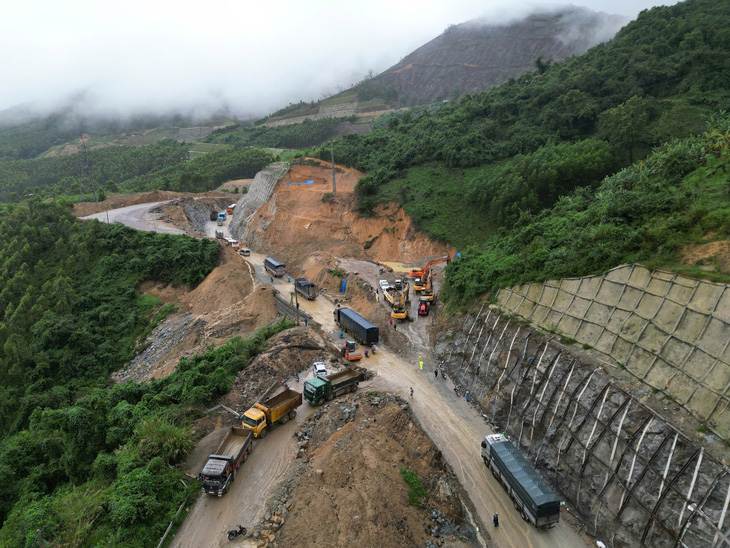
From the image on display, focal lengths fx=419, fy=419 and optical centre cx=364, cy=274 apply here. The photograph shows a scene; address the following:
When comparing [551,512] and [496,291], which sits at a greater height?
[496,291]

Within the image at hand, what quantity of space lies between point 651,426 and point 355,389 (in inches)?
659

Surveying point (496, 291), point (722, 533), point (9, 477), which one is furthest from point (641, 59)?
point (9, 477)

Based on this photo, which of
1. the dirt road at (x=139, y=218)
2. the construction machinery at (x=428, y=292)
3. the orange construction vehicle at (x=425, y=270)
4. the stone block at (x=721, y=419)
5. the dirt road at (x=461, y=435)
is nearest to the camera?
the stone block at (x=721, y=419)

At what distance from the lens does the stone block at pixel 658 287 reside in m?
19.9

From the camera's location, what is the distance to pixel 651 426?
56.9 ft

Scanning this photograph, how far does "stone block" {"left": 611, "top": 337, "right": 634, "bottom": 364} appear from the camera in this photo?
66.4 feet

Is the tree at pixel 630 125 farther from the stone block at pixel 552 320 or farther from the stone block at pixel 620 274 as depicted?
the stone block at pixel 552 320

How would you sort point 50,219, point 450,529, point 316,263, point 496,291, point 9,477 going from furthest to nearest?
point 50,219 → point 316,263 → point 496,291 → point 9,477 → point 450,529

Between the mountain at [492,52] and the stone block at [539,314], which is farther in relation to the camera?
the mountain at [492,52]

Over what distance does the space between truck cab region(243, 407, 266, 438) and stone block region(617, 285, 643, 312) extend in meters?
20.1

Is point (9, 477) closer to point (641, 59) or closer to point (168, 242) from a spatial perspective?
point (168, 242)

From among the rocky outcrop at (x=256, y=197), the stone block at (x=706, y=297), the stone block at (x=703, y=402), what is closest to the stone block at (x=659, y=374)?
the stone block at (x=703, y=402)

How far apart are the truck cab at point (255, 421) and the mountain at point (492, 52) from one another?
140 m

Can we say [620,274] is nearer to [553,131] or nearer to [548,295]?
[548,295]
